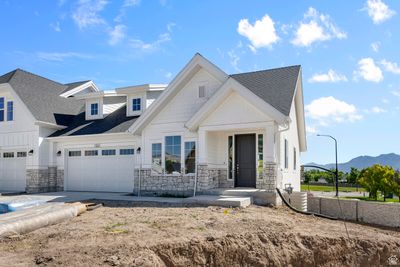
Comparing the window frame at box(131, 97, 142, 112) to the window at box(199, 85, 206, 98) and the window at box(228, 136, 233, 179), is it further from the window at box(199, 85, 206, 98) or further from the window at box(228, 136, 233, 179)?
the window at box(228, 136, 233, 179)

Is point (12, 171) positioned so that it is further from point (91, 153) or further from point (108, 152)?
point (108, 152)

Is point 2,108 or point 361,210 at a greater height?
point 2,108

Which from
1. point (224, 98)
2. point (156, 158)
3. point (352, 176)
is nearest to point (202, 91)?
point (224, 98)

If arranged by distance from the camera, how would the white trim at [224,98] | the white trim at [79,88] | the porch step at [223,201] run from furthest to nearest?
the white trim at [79,88] < the white trim at [224,98] < the porch step at [223,201]

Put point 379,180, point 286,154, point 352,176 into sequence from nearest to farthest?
point 286,154 < point 379,180 < point 352,176

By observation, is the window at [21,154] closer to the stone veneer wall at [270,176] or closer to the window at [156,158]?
the window at [156,158]

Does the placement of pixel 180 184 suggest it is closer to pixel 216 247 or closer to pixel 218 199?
pixel 218 199

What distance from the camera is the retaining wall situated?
40.6 feet

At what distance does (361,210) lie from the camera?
12984 mm

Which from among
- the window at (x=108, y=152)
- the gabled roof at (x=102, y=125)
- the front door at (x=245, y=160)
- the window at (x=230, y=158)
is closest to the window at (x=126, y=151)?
the window at (x=108, y=152)

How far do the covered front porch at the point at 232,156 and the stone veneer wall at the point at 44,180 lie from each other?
28.5 feet

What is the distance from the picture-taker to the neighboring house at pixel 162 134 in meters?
13.8

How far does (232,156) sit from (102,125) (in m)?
7.57

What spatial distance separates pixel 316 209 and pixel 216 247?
7922 millimetres
